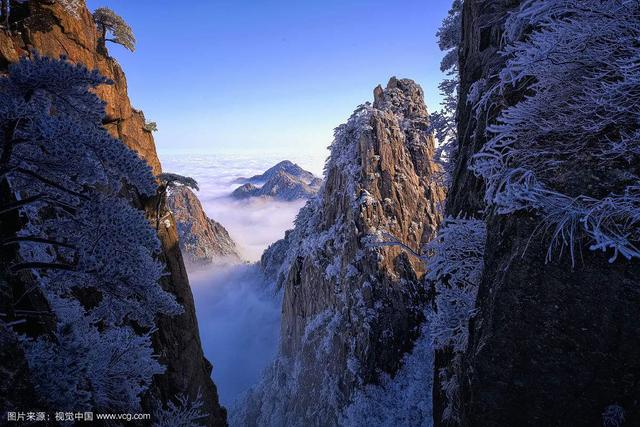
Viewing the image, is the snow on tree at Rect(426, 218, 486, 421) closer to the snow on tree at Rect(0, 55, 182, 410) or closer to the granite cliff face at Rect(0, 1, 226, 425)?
the snow on tree at Rect(0, 55, 182, 410)

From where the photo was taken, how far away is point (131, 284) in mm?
4770

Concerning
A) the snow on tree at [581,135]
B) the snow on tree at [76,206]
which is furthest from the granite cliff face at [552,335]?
the snow on tree at [76,206]

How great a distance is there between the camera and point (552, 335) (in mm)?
3631

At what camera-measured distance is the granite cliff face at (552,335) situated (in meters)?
3.34

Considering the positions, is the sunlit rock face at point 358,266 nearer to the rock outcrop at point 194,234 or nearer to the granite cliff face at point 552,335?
the granite cliff face at point 552,335

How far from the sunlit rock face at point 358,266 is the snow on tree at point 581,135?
14645 mm

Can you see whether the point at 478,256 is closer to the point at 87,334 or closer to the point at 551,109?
the point at 551,109

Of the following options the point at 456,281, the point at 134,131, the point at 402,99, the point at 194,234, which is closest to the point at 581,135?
the point at 456,281

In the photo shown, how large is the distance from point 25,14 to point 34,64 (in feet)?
33.0

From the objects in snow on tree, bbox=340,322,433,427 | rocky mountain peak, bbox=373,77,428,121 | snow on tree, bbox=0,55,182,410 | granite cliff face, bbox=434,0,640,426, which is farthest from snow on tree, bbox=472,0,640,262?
rocky mountain peak, bbox=373,77,428,121

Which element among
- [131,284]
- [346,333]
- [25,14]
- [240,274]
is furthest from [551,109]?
[240,274]

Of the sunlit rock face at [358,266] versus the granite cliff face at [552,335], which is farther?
the sunlit rock face at [358,266]

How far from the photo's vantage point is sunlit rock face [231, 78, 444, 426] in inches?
849

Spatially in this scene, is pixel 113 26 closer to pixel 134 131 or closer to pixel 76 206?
pixel 134 131
